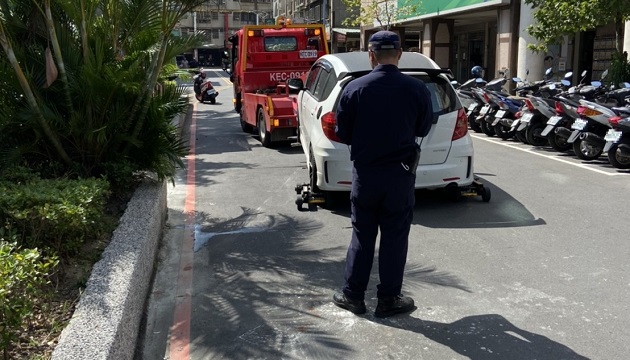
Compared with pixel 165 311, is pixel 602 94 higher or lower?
higher

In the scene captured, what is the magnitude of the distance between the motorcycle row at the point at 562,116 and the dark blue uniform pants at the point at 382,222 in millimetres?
6370

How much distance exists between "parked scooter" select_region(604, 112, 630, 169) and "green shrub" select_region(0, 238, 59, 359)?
8.40m

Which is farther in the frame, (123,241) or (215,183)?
(215,183)

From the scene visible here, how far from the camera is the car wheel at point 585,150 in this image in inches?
403

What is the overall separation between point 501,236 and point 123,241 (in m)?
3.70

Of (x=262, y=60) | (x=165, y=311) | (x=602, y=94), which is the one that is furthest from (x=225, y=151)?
(x=165, y=311)

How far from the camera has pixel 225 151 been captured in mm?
12641

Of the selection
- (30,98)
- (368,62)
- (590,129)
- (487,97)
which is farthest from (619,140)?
(30,98)

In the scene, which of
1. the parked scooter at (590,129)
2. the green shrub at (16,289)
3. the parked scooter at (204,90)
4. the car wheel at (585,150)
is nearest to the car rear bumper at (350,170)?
the parked scooter at (590,129)

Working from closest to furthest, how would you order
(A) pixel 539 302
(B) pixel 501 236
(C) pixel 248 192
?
(A) pixel 539 302
(B) pixel 501 236
(C) pixel 248 192

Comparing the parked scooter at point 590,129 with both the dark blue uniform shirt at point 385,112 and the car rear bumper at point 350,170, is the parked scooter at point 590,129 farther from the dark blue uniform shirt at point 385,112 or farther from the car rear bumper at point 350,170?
the dark blue uniform shirt at point 385,112

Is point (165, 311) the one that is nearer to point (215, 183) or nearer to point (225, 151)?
point (215, 183)

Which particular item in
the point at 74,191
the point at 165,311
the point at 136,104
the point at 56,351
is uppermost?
the point at 136,104

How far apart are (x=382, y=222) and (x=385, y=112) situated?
0.75m
